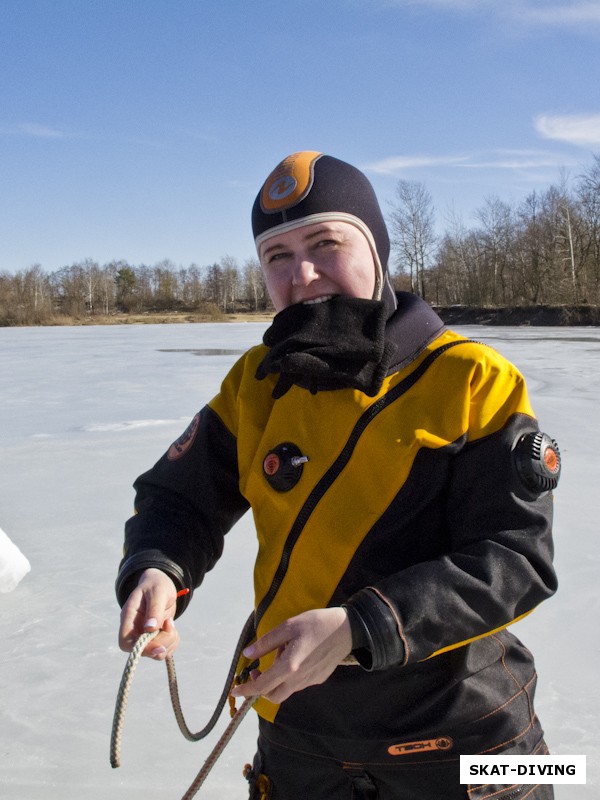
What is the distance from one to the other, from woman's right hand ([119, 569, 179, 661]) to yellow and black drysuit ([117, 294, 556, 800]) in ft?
0.14

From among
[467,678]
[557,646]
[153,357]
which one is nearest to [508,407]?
[467,678]

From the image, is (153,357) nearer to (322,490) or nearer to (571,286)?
(322,490)

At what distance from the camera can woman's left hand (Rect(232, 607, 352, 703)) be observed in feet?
3.29

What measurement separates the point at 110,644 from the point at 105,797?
78cm

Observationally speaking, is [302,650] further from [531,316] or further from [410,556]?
[531,316]

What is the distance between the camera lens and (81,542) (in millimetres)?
3639

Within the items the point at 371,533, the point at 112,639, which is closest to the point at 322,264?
the point at 371,533

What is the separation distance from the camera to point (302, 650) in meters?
1.00

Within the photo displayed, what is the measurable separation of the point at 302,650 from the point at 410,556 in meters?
0.30

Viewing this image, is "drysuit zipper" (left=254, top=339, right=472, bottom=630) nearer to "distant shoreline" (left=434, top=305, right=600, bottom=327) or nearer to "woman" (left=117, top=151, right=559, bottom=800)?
"woman" (left=117, top=151, right=559, bottom=800)

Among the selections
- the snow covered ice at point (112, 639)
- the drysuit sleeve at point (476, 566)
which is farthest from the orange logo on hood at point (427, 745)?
the snow covered ice at point (112, 639)

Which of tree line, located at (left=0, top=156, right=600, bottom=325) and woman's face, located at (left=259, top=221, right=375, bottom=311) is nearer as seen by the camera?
woman's face, located at (left=259, top=221, right=375, bottom=311)

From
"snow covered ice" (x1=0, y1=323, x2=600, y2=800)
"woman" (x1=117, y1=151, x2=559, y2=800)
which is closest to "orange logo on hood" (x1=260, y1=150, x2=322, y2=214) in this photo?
"woman" (x1=117, y1=151, x2=559, y2=800)

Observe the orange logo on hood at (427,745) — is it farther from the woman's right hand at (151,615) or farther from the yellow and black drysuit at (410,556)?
the woman's right hand at (151,615)
